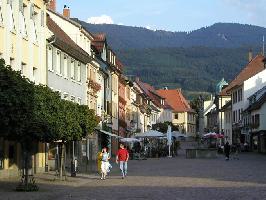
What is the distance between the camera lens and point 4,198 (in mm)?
21625

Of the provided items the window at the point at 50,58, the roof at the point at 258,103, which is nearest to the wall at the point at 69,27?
the window at the point at 50,58

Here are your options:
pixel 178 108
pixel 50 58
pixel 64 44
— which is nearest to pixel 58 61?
pixel 64 44

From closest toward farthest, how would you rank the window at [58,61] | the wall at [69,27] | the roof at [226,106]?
the window at [58,61], the wall at [69,27], the roof at [226,106]

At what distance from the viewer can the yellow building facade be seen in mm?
32519

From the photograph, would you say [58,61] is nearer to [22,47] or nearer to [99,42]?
[22,47]

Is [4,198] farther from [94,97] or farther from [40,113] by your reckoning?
[94,97]

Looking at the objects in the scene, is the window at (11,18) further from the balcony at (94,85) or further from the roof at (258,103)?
the roof at (258,103)

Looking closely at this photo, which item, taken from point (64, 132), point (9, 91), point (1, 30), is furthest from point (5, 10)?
point (9, 91)

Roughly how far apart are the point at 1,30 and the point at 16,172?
293 inches

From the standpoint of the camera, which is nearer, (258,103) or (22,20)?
(22,20)

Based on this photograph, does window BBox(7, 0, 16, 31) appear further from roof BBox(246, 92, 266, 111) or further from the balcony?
roof BBox(246, 92, 266, 111)

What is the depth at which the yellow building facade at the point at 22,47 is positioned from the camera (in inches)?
1280

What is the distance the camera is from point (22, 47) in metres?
35.4

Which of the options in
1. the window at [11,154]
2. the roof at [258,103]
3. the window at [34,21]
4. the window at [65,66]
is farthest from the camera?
the roof at [258,103]
